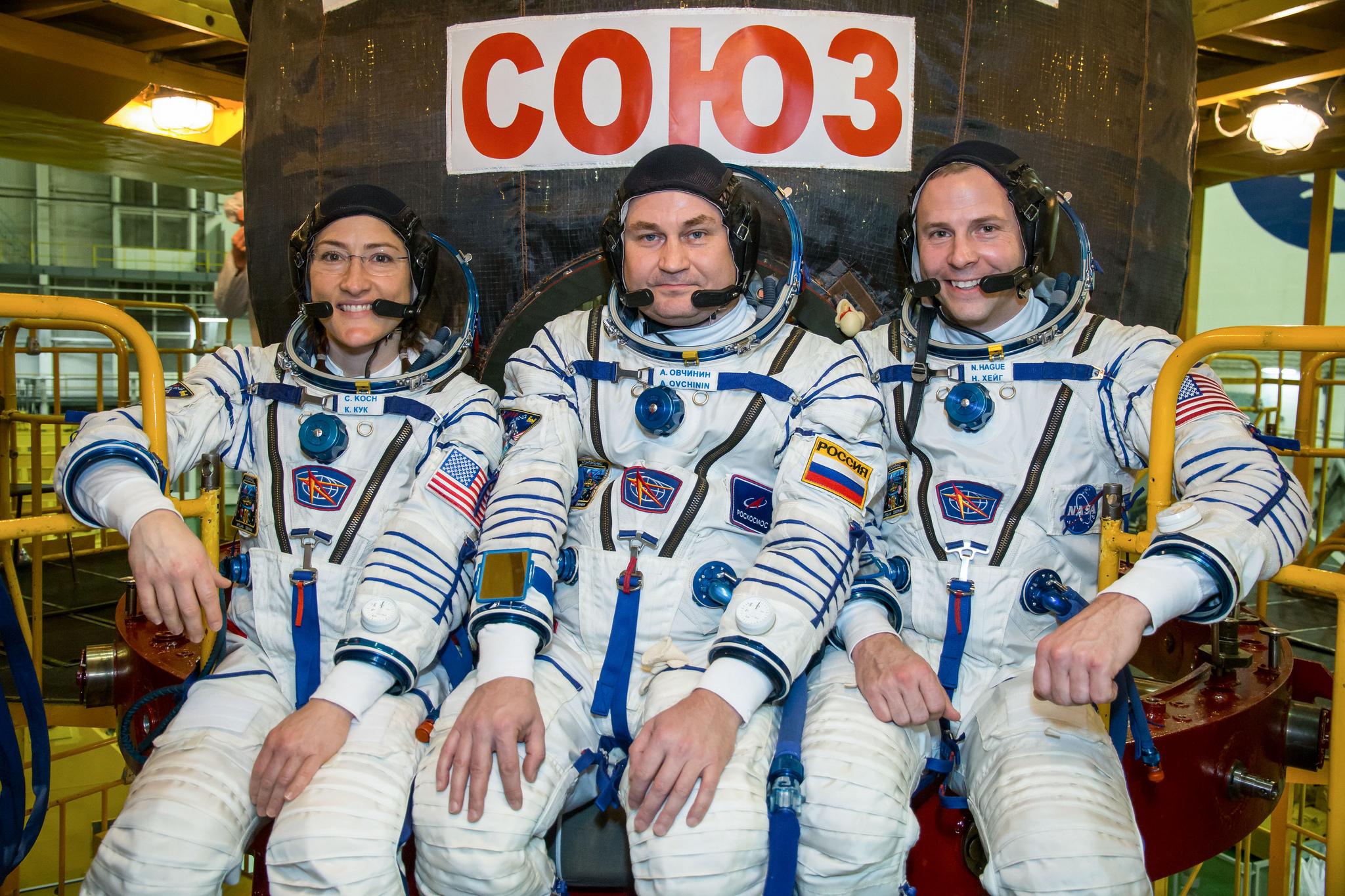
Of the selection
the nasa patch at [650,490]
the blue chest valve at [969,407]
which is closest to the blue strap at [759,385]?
the nasa patch at [650,490]

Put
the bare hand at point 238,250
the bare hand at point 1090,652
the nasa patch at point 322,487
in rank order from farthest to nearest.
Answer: the bare hand at point 238,250 < the nasa patch at point 322,487 < the bare hand at point 1090,652

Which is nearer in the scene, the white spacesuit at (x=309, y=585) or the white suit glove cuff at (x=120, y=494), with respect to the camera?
the white spacesuit at (x=309, y=585)

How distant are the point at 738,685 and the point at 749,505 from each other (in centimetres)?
46

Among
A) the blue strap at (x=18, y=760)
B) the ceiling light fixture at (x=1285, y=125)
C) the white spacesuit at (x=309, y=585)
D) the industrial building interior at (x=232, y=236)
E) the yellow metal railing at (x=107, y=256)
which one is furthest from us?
the yellow metal railing at (x=107, y=256)

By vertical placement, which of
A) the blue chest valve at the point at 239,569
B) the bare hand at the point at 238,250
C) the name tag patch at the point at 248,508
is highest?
the bare hand at the point at 238,250

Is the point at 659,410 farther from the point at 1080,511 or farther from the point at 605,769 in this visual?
the point at 1080,511

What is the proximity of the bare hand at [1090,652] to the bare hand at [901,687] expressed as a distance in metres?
0.21

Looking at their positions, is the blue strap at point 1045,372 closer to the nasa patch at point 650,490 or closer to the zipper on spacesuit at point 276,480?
the nasa patch at point 650,490

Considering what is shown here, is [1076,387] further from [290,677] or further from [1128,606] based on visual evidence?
[290,677]

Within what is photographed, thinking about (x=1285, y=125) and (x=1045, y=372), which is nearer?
(x=1045, y=372)

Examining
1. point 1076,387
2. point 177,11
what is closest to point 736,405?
point 1076,387

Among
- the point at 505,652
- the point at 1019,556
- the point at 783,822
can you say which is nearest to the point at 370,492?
the point at 505,652

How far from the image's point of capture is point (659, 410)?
1.93m

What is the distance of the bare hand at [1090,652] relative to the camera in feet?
4.53
